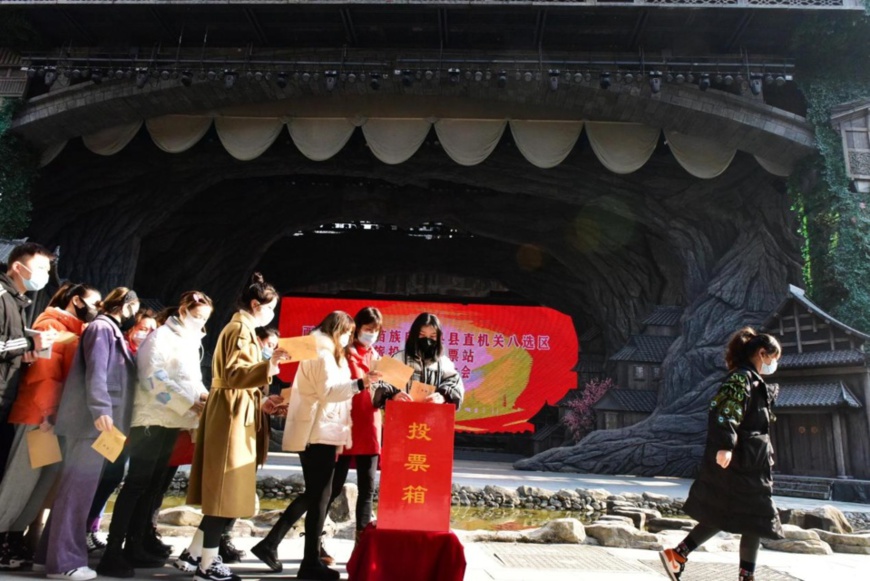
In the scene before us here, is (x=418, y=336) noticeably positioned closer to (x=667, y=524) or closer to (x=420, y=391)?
(x=420, y=391)

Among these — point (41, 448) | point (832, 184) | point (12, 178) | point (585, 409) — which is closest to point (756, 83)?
point (832, 184)

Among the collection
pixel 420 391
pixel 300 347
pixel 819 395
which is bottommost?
pixel 420 391

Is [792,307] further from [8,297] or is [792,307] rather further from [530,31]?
[8,297]

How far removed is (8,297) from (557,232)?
43.7 ft

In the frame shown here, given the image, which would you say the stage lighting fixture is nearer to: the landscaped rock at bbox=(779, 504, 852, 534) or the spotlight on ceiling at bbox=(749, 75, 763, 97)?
the spotlight on ceiling at bbox=(749, 75, 763, 97)

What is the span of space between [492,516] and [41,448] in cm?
438

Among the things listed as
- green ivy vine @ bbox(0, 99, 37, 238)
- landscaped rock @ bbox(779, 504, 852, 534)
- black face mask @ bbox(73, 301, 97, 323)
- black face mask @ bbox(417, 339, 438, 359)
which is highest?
green ivy vine @ bbox(0, 99, 37, 238)

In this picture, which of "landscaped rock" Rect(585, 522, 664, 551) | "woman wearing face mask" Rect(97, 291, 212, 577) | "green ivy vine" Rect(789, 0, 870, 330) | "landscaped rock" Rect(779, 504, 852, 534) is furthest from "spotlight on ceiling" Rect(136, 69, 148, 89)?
"green ivy vine" Rect(789, 0, 870, 330)

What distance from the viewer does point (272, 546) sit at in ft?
9.34

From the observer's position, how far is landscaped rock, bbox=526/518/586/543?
4.05 meters

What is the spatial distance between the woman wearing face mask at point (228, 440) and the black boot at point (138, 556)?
0.50 feet

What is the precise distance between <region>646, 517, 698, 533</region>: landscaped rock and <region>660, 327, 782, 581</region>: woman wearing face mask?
2149 mm

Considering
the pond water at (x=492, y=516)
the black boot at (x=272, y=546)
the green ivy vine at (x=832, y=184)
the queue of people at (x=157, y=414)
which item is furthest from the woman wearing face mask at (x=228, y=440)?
the green ivy vine at (x=832, y=184)

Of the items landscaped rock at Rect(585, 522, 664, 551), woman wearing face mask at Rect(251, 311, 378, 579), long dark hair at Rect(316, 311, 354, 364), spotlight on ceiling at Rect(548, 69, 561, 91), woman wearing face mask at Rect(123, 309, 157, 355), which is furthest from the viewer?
spotlight on ceiling at Rect(548, 69, 561, 91)
